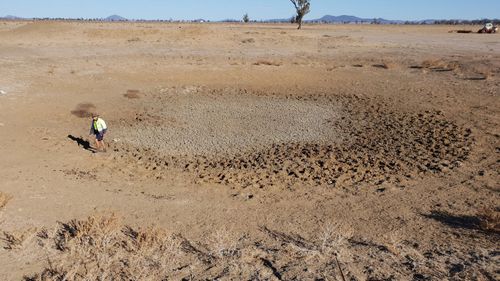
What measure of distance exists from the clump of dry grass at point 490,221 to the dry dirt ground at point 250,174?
4cm

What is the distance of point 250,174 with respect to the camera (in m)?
11.8

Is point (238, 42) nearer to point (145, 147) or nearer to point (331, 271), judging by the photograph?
point (145, 147)

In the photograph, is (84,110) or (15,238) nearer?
(15,238)

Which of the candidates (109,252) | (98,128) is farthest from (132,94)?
(109,252)

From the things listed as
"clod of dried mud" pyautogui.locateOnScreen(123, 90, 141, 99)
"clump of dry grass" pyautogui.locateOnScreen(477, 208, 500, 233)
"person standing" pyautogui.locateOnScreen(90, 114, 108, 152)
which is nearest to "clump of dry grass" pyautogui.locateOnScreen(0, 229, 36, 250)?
"person standing" pyautogui.locateOnScreen(90, 114, 108, 152)

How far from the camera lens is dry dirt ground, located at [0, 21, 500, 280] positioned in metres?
7.29

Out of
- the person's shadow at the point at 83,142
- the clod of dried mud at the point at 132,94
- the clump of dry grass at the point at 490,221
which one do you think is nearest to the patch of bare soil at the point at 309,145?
the person's shadow at the point at 83,142

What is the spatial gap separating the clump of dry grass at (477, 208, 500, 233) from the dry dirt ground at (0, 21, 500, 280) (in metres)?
0.04

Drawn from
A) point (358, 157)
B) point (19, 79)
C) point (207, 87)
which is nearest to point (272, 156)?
point (358, 157)

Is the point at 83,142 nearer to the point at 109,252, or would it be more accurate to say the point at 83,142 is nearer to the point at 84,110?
the point at 84,110

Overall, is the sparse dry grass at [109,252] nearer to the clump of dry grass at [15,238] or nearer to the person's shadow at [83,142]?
the clump of dry grass at [15,238]

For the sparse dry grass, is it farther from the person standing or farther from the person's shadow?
the person's shadow

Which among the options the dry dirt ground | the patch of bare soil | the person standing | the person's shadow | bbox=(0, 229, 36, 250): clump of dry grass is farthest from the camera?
the person's shadow

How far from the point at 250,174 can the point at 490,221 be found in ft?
18.9
